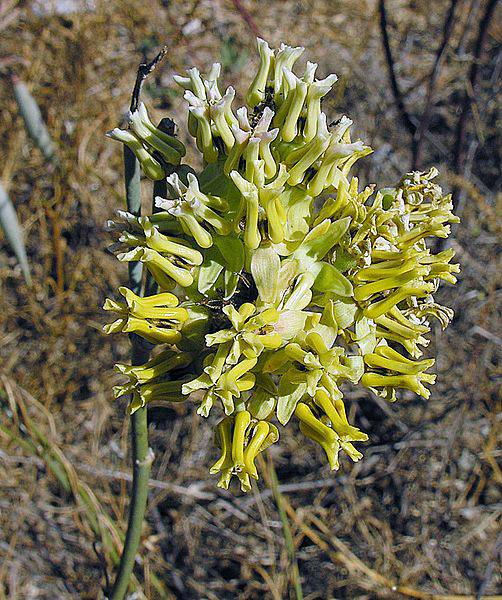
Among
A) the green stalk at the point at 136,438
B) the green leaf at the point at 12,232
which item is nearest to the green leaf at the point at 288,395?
the green stalk at the point at 136,438

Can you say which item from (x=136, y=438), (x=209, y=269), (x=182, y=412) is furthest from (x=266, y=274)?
(x=182, y=412)

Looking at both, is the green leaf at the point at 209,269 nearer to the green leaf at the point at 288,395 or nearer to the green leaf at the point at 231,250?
the green leaf at the point at 231,250

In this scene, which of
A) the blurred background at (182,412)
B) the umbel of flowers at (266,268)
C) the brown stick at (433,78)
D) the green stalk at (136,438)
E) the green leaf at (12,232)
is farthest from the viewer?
the blurred background at (182,412)

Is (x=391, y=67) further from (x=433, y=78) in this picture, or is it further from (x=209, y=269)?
(x=209, y=269)

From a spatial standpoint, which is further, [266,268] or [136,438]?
[136,438]

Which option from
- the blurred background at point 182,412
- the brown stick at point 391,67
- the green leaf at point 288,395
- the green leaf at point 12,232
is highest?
the brown stick at point 391,67

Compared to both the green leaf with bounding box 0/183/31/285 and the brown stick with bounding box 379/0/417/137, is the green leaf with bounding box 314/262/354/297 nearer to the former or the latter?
the green leaf with bounding box 0/183/31/285

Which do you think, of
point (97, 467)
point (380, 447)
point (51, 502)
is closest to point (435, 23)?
point (380, 447)
